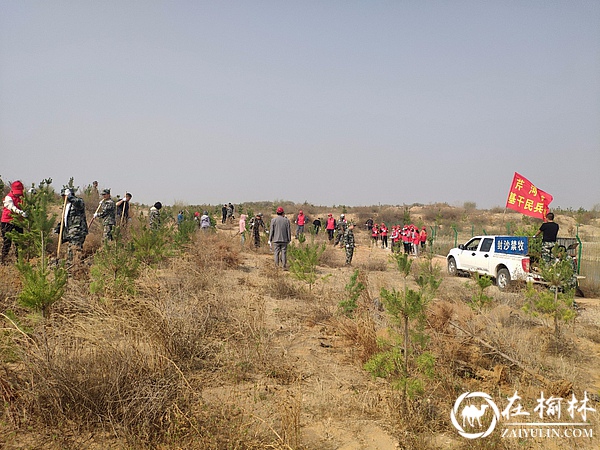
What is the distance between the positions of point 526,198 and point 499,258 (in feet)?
13.5

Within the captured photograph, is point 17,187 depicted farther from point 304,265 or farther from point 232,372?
point 232,372

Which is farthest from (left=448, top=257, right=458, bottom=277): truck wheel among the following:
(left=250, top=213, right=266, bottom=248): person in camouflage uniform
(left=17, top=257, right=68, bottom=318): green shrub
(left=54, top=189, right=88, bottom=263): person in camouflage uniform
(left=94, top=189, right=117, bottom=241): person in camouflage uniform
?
(left=17, top=257, right=68, bottom=318): green shrub

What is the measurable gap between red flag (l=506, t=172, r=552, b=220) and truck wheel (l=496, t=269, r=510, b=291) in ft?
12.7

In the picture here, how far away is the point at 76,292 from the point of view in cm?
533

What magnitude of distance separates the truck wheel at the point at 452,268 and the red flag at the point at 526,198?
2598 mm

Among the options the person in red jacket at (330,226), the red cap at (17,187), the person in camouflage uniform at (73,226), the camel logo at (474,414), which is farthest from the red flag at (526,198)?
the red cap at (17,187)

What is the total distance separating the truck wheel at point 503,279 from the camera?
10.9 m

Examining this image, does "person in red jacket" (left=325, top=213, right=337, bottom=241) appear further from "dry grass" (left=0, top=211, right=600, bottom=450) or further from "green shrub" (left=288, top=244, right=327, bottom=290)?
"dry grass" (left=0, top=211, right=600, bottom=450)

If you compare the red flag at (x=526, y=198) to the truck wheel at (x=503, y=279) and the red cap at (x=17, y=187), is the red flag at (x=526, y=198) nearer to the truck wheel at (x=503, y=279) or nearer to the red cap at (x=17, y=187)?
the truck wheel at (x=503, y=279)

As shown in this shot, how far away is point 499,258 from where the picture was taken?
37.3ft

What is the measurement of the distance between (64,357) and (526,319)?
6929mm

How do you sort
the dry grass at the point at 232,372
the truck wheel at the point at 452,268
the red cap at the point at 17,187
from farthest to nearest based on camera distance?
1. the truck wheel at the point at 452,268
2. the red cap at the point at 17,187
3. the dry grass at the point at 232,372

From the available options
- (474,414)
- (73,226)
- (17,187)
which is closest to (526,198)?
(474,414)

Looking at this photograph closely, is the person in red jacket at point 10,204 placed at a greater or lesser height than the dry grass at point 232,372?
greater
